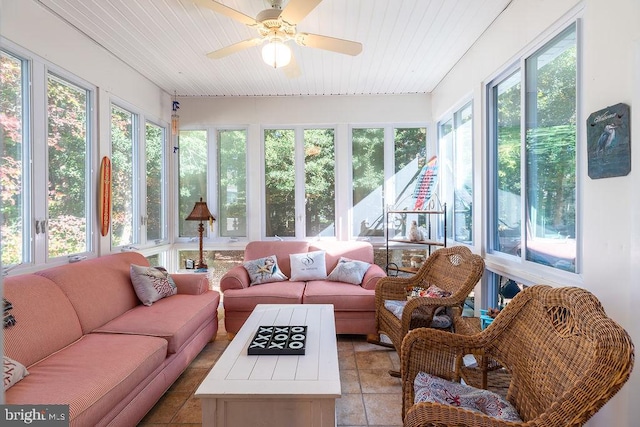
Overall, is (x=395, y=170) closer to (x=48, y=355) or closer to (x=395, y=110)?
(x=395, y=110)

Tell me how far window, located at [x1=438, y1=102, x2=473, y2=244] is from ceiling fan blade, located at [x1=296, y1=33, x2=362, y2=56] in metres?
1.65

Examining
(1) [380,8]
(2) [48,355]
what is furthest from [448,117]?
(2) [48,355]

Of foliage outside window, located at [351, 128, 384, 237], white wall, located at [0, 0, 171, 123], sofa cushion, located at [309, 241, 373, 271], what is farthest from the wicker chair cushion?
white wall, located at [0, 0, 171, 123]

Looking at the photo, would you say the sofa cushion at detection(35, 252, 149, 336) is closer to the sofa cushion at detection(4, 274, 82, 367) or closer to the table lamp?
the sofa cushion at detection(4, 274, 82, 367)

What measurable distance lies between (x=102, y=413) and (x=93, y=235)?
1.98m

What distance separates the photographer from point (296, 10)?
2107 mm

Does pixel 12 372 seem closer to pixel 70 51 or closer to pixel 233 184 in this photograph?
pixel 70 51

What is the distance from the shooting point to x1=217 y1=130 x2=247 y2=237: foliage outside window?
4.79m

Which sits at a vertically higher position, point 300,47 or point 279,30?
point 300,47

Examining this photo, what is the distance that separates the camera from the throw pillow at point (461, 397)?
5.06 ft

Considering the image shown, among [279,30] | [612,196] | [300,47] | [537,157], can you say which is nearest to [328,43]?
[279,30]

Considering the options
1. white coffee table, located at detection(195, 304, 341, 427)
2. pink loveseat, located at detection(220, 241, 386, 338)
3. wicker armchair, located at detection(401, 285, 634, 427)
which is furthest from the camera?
pink loveseat, located at detection(220, 241, 386, 338)

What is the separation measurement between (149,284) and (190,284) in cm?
41

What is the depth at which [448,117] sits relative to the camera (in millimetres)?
4195
